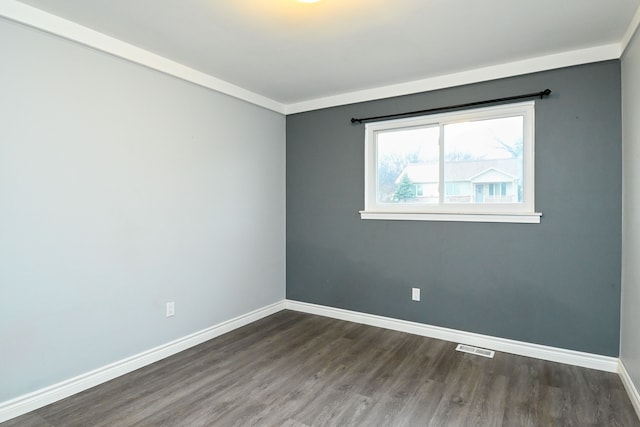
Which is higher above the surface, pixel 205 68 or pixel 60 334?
pixel 205 68

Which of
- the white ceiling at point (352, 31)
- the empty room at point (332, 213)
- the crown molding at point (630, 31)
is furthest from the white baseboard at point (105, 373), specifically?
the crown molding at point (630, 31)

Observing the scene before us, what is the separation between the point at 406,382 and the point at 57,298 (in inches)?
94.3

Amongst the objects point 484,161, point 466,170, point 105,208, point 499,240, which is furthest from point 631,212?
point 105,208

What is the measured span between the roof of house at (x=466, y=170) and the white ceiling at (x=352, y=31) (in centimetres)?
82

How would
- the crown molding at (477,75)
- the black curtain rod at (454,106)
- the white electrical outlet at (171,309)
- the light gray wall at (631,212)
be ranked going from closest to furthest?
the light gray wall at (631,212), the crown molding at (477,75), the black curtain rod at (454,106), the white electrical outlet at (171,309)

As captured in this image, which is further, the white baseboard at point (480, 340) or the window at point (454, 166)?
the window at point (454, 166)

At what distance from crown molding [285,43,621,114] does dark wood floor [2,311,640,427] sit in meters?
2.35

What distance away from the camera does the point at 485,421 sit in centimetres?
205

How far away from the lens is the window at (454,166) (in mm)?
2980

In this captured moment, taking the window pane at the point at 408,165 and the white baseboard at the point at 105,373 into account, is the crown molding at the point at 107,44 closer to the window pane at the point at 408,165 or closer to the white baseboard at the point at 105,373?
the window pane at the point at 408,165

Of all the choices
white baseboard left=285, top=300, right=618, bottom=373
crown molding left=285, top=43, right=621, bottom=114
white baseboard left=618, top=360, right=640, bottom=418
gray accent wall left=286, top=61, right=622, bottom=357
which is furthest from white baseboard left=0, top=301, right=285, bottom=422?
white baseboard left=618, top=360, right=640, bottom=418

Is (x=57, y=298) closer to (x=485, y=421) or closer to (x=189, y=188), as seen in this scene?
(x=189, y=188)

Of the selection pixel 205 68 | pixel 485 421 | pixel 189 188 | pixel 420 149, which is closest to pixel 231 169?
pixel 189 188

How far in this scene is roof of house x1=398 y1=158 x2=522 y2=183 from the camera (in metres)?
3.03
